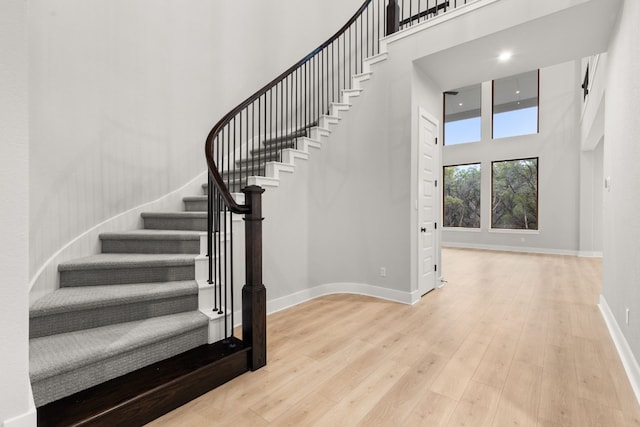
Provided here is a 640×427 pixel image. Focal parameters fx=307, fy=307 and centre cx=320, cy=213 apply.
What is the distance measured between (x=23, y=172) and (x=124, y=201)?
2.21 m

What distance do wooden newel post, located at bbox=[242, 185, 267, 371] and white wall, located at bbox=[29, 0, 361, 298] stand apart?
1785 mm

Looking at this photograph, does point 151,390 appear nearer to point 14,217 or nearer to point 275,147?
point 14,217

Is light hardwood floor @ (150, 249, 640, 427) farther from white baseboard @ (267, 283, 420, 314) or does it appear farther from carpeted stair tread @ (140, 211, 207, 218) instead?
carpeted stair tread @ (140, 211, 207, 218)

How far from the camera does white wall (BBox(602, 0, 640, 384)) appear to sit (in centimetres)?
207

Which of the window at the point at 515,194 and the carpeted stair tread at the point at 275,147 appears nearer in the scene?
the carpeted stair tread at the point at 275,147

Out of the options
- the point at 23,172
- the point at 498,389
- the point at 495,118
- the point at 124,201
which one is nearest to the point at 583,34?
the point at 498,389

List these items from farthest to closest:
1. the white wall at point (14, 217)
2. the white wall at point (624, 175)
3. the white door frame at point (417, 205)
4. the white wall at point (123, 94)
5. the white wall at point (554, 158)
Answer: the white wall at point (554, 158) → the white door frame at point (417, 205) → the white wall at point (123, 94) → the white wall at point (624, 175) → the white wall at point (14, 217)

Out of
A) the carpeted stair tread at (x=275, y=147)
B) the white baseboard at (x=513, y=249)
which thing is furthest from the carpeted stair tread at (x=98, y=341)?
the white baseboard at (x=513, y=249)

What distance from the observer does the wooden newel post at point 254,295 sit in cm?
219

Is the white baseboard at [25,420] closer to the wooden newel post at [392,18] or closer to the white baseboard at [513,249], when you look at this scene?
the wooden newel post at [392,18]

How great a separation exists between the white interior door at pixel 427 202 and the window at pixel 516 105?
5.17m

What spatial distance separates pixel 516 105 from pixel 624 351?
25.1ft

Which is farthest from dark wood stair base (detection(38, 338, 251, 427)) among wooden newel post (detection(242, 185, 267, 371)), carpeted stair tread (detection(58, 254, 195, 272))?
carpeted stair tread (detection(58, 254, 195, 272))

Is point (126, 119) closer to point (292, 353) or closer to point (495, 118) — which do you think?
point (292, 353)
